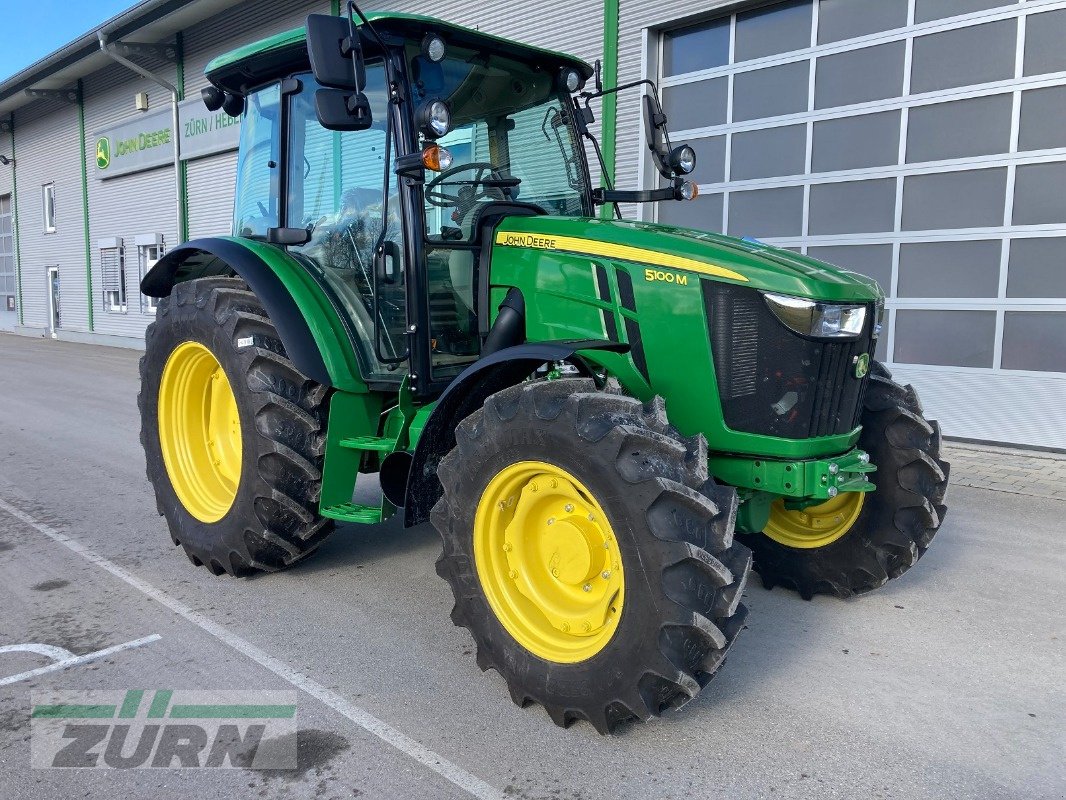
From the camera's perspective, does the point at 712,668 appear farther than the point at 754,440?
No

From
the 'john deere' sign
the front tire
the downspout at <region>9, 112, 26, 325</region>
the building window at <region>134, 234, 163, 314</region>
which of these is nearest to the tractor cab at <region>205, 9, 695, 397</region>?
the front tire

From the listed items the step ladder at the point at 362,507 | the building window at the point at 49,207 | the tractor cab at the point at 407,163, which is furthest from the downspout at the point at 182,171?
the step ladder at the point at 362,507

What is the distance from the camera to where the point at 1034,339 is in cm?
780

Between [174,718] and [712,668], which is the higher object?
[712,668]

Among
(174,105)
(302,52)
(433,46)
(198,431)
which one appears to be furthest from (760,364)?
(174,105)

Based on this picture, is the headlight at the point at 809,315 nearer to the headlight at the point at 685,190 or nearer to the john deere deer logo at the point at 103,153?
the headlight at the point at 685,190

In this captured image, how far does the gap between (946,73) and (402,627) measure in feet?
24.3

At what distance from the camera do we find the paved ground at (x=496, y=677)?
2.67 metres

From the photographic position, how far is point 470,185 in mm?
3957

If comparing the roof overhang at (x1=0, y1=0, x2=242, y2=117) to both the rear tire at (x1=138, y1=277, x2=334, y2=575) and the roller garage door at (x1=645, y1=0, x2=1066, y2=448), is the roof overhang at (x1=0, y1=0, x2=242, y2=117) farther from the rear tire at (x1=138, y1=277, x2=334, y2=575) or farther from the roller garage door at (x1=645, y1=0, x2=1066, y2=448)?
A: the rear tire at (x1=138, y1=277, x2=334, y2=575)

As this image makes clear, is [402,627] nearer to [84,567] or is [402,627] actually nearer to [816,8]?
[84,567]

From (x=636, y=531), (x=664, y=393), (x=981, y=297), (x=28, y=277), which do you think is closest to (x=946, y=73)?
(x=981, y=297)

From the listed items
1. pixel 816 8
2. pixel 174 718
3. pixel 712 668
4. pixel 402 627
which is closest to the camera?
pixel 712 668

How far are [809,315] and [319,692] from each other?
7.29ft
